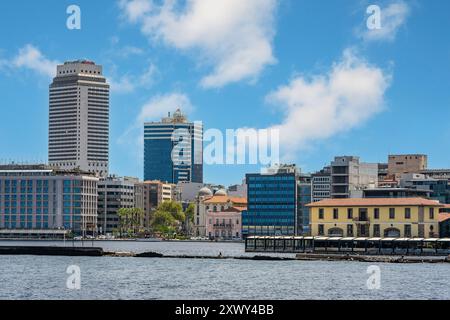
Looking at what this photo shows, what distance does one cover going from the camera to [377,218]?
160 meters

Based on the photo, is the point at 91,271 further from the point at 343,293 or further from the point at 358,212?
the point at 358,212

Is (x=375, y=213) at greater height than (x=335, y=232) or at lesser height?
greater

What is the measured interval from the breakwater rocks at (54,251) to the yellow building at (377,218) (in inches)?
1575

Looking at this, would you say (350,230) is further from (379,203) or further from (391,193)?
(391,193)

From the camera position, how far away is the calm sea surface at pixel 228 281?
245 ft

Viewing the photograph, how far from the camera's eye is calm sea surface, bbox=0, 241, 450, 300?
74562 millimetres

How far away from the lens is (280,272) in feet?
350

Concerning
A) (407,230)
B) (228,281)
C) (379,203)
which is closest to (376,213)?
(379,203)

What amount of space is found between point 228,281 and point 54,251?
82.3 m

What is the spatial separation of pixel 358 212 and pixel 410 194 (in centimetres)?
3387

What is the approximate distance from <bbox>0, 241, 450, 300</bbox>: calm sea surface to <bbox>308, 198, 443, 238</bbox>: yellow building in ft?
109

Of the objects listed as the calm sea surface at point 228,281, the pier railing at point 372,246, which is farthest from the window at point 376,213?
the calm sea surface at point 228,281

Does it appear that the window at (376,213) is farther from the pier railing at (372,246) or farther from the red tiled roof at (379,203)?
the pier railing at (372,246)
